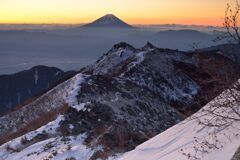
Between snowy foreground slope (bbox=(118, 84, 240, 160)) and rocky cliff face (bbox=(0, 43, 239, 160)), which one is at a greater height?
snowy foreground slope (bbox=(118, 84, 240, 160))

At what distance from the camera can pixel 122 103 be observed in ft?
99.7

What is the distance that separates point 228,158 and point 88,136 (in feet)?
42.4

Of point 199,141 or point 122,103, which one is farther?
point 122,103

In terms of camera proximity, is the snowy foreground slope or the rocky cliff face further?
the rocky cliff face

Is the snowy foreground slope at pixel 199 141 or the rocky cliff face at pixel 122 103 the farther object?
the rocky cliff face at pixel 122 103

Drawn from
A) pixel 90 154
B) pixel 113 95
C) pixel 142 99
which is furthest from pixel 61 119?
pixel 142 99

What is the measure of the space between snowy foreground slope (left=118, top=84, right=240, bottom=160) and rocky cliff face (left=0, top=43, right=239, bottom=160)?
17.1 inches

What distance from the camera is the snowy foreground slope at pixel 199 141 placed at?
7.48 m

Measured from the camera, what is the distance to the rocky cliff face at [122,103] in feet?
40.7

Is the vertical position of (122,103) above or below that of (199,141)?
below

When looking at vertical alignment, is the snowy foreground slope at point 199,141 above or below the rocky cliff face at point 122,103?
above

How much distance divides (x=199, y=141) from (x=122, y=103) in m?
22.0

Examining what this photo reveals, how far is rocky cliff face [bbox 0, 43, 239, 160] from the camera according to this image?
40.7ft

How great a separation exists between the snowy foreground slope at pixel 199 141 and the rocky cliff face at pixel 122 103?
1.43 ft
